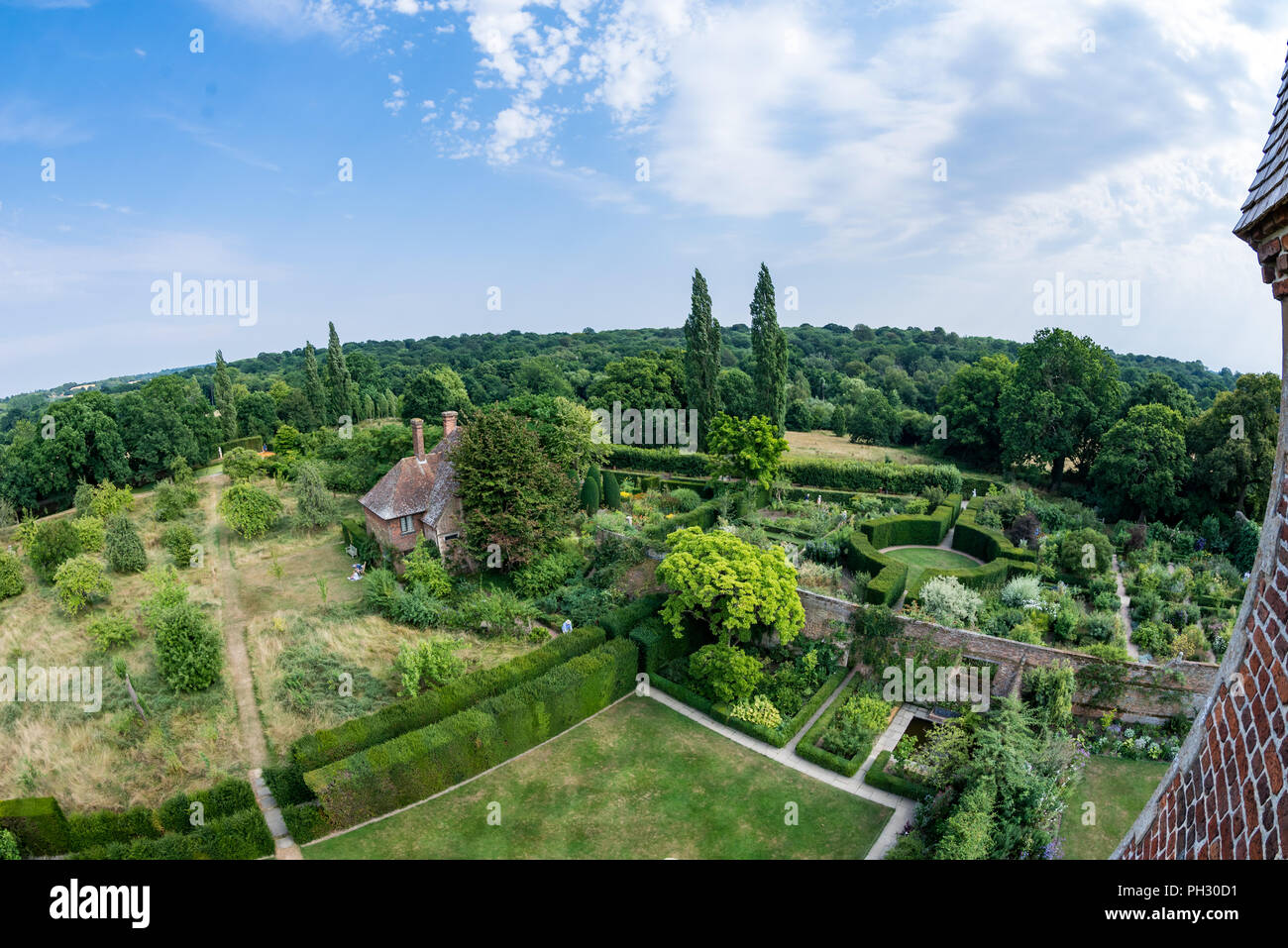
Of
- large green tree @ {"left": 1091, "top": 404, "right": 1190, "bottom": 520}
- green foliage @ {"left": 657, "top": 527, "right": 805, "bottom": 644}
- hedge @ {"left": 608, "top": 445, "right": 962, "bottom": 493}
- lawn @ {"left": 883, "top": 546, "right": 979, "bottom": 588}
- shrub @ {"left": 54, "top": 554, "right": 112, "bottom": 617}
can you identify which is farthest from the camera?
hedge @ {"left": 608, "top": 445, "right": 962, "bottom": 493}

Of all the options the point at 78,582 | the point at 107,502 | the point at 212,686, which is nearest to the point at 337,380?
the point at 107,502

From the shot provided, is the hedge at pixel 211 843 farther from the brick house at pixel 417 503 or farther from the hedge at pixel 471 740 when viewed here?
the brick house at pixel 417 503

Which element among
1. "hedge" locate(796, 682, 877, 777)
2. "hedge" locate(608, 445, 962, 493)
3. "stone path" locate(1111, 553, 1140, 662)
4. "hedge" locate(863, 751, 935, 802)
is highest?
"hedge" locate(608, 445, 962, 493)

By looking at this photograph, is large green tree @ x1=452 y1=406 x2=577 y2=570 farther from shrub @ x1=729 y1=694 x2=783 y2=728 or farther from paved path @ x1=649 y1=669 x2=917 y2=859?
shrub @ x1=729 y1=694 x2=783 y2=728

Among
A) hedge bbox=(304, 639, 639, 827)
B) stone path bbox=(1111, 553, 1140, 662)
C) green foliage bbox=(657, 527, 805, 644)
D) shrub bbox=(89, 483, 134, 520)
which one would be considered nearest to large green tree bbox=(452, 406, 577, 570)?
hedge bbox=(304, 639, 639, 827)

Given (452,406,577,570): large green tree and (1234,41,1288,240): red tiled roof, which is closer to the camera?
(1234,41,1288,240): red tiled roof

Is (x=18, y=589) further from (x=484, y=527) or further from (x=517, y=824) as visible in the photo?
(x=517, y=824)

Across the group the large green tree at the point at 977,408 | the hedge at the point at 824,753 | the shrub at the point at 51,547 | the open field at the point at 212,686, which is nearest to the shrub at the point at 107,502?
the shrub at the point at 51,547
